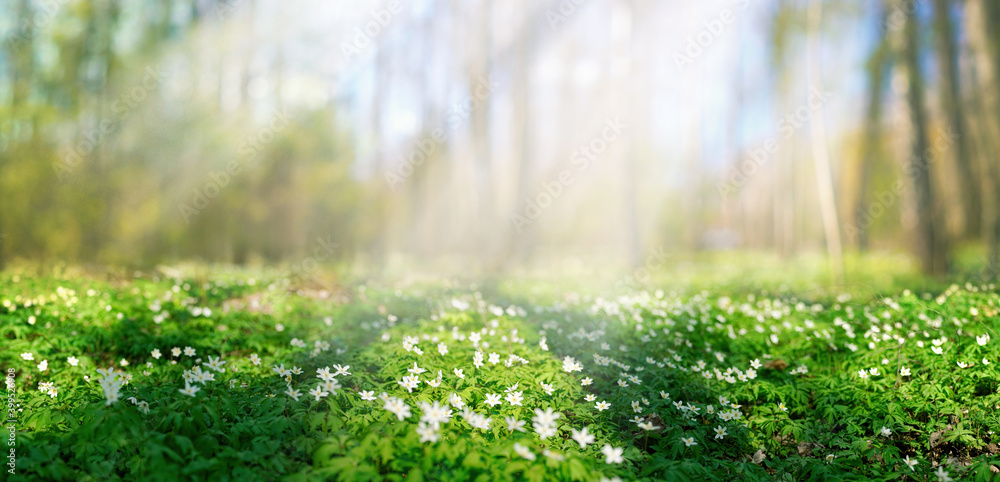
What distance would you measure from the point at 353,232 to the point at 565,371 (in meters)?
14.1

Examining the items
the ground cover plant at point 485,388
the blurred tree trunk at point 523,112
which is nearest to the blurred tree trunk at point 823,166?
the blurred tree trunk at point 523,112

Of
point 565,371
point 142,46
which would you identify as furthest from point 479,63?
point 565,371

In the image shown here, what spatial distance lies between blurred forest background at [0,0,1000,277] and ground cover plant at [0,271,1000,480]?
2557mm

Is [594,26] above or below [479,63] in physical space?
above

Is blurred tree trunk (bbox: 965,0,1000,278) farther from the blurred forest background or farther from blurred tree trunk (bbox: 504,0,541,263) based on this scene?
blurred tree trunk (bbox: 504,0,541,263)

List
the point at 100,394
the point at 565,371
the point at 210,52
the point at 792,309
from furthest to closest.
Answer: the point at 210,52 → the point at 792,309 → the point at 565,371 → the point at 100,394

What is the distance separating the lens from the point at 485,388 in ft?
10.0

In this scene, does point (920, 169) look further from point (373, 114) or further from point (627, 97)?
point (373, 114)

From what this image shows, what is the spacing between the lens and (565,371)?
3.38 m

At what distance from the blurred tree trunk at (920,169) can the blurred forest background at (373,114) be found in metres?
0.03

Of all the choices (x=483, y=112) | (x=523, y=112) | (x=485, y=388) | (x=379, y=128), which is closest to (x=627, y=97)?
(x=523, y=112)

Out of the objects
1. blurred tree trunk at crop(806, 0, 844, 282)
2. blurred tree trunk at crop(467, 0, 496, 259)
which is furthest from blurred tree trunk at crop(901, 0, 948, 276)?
blurred tree trunk at crop(467, 0, 496, 259)

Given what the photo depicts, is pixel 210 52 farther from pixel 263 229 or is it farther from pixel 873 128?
pixel 873 128

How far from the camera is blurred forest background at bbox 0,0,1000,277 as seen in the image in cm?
938
